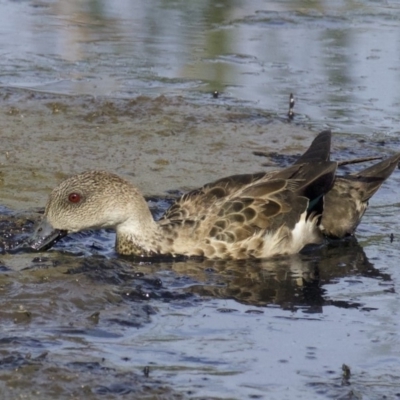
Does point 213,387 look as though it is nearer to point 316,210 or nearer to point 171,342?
point 171,342

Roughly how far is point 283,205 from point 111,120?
10.3ft

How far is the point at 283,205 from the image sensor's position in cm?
818

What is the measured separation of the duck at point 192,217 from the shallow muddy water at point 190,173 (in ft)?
0.39

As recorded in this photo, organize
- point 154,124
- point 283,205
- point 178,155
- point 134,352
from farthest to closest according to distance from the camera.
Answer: point 154,124
point 178,155
point 283,205
point 134,352

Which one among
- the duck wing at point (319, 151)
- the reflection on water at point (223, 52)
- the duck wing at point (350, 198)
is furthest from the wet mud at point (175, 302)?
the reflection on water at point (223, 52)

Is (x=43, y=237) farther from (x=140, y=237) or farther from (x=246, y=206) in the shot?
(x=246, y=206)

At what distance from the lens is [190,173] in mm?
9586

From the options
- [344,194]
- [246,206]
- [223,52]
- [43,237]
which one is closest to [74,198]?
[43,237]

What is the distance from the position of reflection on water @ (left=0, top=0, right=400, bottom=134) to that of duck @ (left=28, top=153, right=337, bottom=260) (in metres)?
2.90

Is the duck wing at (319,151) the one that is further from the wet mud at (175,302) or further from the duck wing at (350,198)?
the wet mud at (175,302)

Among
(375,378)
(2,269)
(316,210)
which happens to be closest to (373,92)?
(316,210)

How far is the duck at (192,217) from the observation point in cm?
784

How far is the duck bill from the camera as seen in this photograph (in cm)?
776

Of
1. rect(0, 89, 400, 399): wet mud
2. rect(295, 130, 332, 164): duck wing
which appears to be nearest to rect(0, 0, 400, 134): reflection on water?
rect(0, 89, 400, 399): wet mud
